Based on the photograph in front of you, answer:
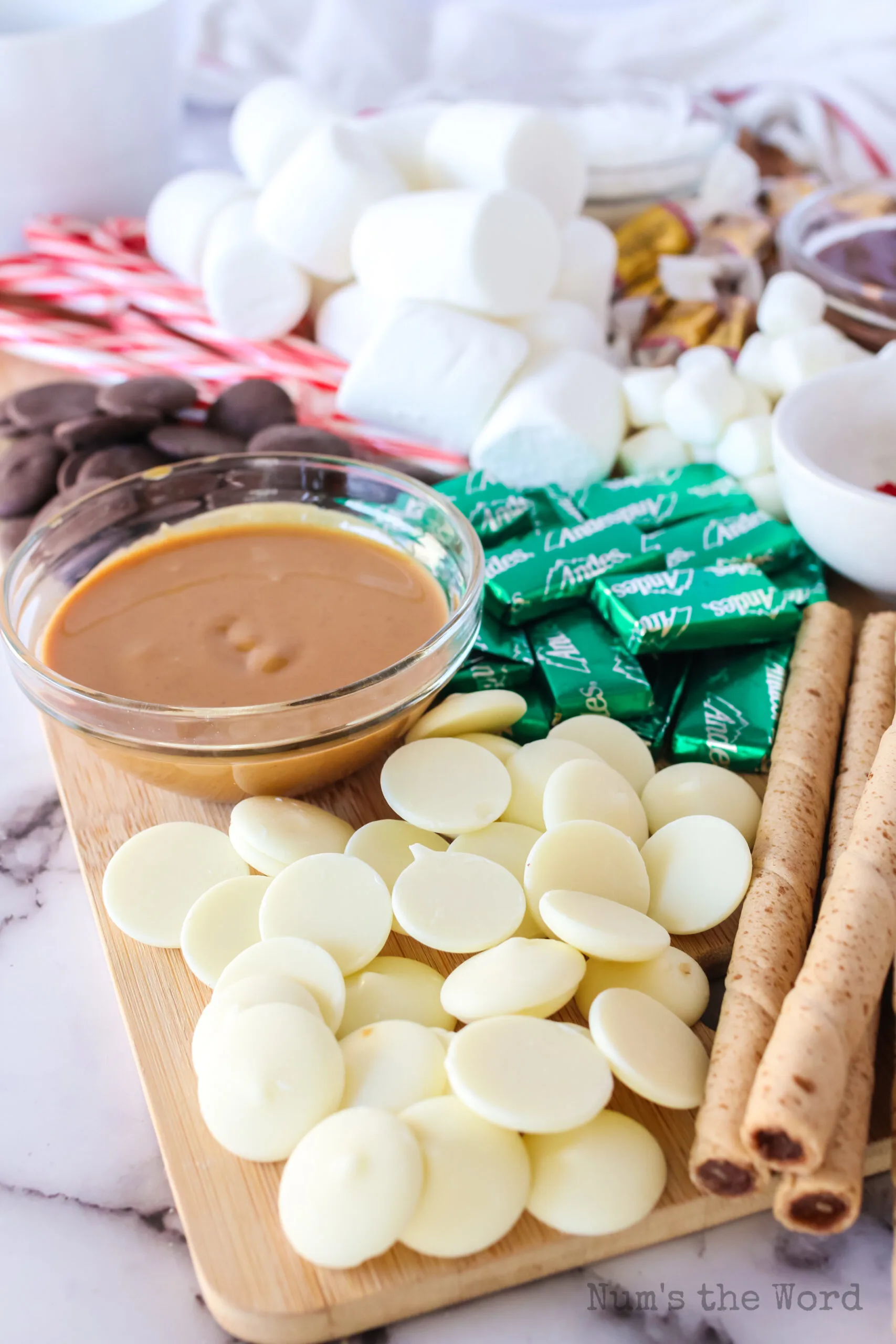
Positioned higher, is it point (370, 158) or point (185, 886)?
point (370, 158)

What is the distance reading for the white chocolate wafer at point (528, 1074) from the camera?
81 centimetres

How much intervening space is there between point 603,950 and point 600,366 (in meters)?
1.02

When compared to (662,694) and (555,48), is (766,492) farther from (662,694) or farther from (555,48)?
(555,48)

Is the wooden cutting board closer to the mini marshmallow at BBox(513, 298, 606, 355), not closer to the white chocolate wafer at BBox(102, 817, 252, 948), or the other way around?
the white chocolate wafer at BBox(102, 817, 252, 948)

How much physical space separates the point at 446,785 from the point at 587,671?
24 centimetres

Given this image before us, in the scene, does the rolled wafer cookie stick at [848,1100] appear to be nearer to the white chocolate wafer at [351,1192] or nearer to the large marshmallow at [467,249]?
the white chocolate wafer at [351,1192]

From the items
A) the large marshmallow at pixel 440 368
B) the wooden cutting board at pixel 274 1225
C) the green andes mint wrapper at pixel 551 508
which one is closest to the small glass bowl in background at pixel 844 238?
the large marshmallow at pixel 440 368

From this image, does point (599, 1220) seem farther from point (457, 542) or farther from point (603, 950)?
point (457, 542)

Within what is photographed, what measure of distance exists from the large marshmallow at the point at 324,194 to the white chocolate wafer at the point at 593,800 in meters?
1.06

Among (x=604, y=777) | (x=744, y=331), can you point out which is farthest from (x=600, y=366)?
(x=604, y=777)

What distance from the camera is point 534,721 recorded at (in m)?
1.24

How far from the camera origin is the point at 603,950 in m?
0.91

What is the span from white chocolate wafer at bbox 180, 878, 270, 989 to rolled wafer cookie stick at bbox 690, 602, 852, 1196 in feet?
1.31

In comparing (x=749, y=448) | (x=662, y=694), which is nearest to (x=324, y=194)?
(x=749, y=448)
